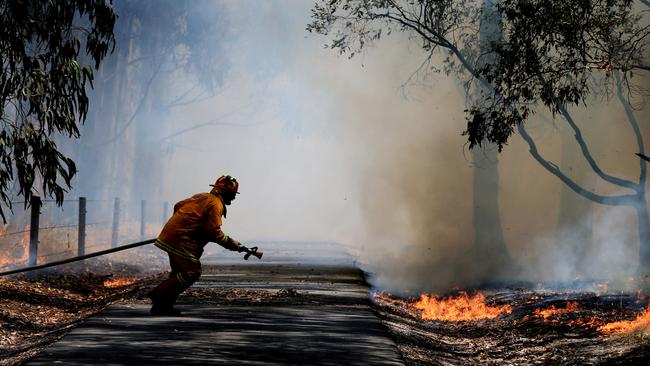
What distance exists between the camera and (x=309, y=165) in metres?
74.2

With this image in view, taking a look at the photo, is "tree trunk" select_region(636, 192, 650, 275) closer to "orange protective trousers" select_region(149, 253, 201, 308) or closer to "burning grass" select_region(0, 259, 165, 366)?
"burning grass" select_region(0, 259, 165, 366)

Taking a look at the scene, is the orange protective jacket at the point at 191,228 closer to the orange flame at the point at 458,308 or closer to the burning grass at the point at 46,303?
the burning grass at the point at 46,303

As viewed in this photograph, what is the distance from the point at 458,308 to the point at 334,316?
558 cm

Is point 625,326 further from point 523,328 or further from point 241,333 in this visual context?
point 241,333

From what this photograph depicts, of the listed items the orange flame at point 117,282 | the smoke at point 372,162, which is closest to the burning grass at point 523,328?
the smoke at point 372,162

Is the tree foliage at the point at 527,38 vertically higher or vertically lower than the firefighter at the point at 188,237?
higher

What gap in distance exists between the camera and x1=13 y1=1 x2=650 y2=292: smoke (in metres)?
28.8

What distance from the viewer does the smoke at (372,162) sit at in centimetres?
2881

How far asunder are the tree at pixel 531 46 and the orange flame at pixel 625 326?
575 cm

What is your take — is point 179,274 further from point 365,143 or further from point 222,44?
point 222,44

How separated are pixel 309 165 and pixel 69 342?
2552 inches

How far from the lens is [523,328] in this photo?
13.6 meters

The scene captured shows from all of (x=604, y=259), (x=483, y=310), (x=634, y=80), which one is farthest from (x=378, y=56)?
(x=483, y=310)

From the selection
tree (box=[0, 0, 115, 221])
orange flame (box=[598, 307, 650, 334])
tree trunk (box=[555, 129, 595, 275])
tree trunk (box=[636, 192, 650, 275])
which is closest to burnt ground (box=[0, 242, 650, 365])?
orange flame (box=[598, 307, 650, 334])
